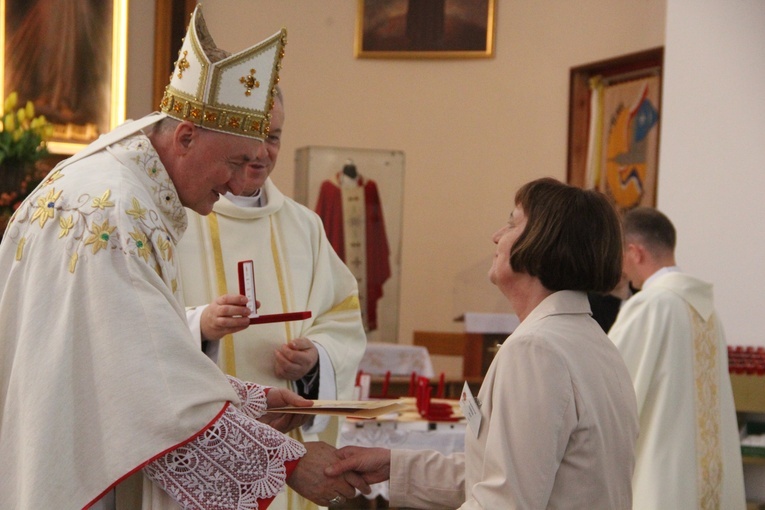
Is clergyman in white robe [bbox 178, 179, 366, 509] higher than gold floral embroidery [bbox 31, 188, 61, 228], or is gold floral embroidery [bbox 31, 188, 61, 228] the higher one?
gold floral embroidery [bbox 31, 188, 61, 228]

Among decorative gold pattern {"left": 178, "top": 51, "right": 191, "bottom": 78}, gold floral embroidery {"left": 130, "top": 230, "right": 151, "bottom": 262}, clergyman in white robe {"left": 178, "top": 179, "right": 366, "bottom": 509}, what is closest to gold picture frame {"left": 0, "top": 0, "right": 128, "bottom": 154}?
clergyman in white robe {"left": 178, "top": 179, "right": 366, "bottom": 509}

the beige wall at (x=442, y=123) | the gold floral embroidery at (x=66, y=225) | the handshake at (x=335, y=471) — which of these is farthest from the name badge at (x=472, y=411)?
the beige wall at (x=442, y=123)

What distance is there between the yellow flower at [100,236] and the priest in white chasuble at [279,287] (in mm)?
989

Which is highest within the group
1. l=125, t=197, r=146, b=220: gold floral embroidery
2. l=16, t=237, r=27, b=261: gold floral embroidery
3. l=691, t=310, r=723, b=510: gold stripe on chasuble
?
l=125, t=197, r=146, b=220: gold floral embroidery

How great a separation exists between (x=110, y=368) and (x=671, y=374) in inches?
130

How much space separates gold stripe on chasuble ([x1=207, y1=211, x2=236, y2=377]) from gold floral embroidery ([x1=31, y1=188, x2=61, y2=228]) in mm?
1083

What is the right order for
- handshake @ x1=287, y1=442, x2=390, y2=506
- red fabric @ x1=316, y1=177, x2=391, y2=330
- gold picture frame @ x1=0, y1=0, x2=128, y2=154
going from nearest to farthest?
handshake @ x1=287, y1=442, x2=390, y2=506 → gold picture frame @ x1=0, y1=0, x2=128, y2=154 → red fabric @ x1=316, y1=177, x2=391, y2=330

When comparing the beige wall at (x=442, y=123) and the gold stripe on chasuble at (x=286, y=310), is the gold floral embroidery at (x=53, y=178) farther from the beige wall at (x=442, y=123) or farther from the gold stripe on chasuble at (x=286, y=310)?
the beige wall at (x=442, y=123)

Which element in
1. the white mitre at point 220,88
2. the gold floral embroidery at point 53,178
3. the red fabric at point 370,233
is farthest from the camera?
the red fabric at point 370,233

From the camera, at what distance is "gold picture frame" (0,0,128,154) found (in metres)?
7.41

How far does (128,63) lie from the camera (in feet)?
25.6

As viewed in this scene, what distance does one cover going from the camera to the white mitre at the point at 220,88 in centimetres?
233

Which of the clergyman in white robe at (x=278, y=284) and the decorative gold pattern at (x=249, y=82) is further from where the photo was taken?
the clergyman in white robe at (x=278, y=284)

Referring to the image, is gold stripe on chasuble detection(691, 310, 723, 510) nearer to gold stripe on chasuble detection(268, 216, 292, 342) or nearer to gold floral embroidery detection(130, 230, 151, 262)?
gold stripe on chasuble detection(268, 216, 292, 342)
